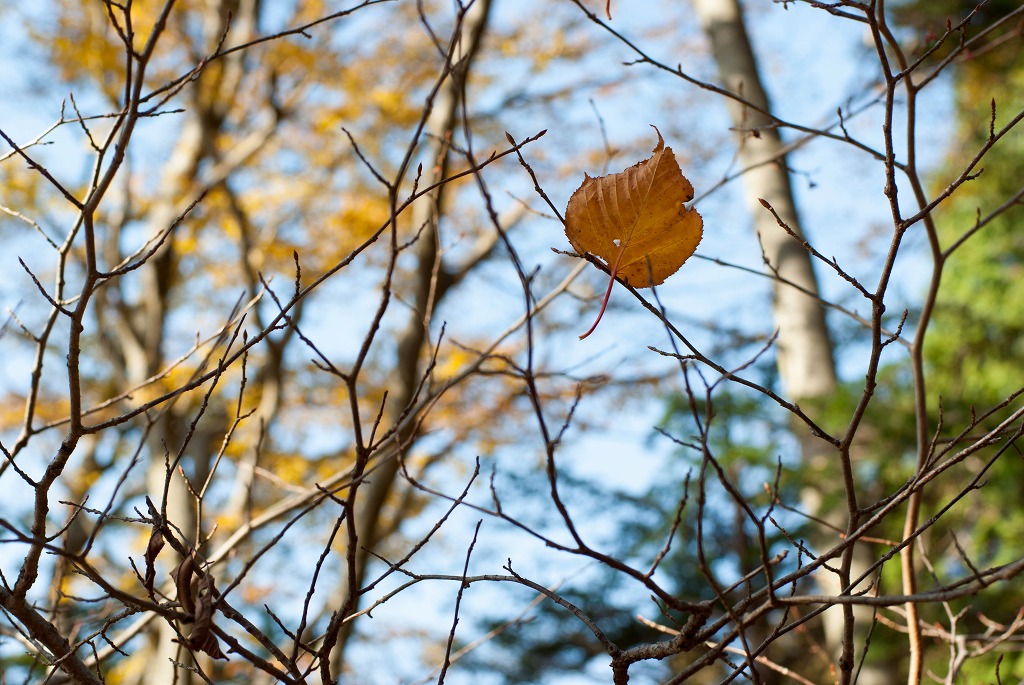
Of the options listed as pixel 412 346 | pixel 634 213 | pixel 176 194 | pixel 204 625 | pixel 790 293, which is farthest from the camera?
pixel 176 194

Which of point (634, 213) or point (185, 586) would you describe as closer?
point (185, 586)

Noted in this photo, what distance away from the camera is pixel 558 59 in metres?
6.71

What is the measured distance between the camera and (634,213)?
0.81 metres

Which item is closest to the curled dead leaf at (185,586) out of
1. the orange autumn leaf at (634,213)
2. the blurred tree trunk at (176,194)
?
the orange autumn leaf at (634,213)

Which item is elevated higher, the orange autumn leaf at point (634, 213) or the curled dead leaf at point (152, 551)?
the orange autumn leaf at point (634, 213)

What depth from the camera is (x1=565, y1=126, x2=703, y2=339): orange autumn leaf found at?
806 millimetres

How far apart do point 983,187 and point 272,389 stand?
4.92 metres

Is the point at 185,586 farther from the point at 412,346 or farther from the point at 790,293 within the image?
the point at 790,293

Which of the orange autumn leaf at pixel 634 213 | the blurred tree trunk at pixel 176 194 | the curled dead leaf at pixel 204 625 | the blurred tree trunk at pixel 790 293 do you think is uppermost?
the blurred tree trunk at pixel 176 194

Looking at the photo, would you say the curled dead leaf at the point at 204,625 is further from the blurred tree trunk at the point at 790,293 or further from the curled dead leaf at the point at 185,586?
the blurred tree trunk at the point at 790,293

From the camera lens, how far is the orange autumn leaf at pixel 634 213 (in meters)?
0.81

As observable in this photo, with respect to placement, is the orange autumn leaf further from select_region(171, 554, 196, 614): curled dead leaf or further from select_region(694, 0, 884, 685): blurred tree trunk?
select_region(694, 0, 884, 685): blurred tree trunk

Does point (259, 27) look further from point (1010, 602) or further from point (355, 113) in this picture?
point (1010, 602)

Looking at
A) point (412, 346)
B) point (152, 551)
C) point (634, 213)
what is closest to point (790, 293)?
point (412, 346)
